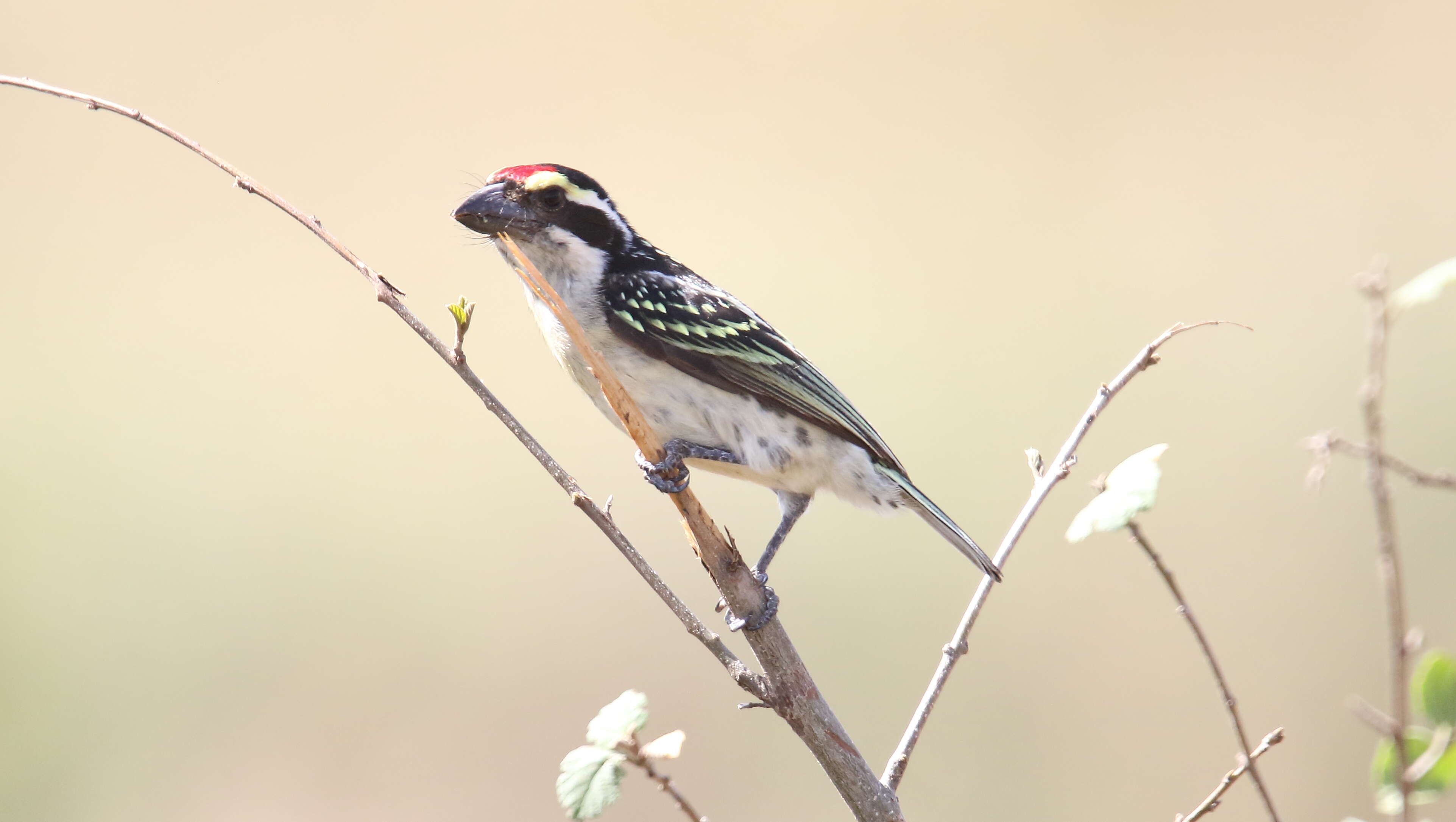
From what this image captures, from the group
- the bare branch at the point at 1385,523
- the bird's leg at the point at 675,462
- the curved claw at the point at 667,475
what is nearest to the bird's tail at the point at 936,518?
the bird's leg at the point at 675,462

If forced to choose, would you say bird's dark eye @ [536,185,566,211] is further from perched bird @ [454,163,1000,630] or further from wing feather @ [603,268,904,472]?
wing feather @ [603,268,904,472]

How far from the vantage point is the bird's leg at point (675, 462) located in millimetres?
1812

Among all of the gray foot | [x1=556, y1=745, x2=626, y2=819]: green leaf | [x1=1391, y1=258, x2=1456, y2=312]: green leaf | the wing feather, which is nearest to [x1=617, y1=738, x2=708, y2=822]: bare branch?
[x1=556, y1=745, x2=626, y2=819]: green leaf

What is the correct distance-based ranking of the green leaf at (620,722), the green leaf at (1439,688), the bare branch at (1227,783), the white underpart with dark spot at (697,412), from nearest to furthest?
the green leaf at (1439,688), the green leaf at (620,722), the bare branch at (1227,783), the white underpart with dark spot at (697,412)

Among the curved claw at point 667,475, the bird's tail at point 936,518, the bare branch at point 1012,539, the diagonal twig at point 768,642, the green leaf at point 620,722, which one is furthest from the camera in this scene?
the bird's tail at point 936,518

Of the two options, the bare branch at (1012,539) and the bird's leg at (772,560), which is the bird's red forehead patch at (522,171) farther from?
the bare branch at (1012,539)

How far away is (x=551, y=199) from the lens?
270 cm

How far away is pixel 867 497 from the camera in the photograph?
2.78m

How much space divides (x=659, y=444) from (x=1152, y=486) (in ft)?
3.19

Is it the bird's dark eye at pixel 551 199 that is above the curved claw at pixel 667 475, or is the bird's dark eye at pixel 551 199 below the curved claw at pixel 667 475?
above

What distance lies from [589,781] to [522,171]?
1.86 metres

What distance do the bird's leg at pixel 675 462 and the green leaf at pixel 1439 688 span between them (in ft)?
3.24

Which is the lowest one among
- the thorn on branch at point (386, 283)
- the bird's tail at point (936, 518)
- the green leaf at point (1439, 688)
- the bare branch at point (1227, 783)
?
the bare branch at point (1227, 783)

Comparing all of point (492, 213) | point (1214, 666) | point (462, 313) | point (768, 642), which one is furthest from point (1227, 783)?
point (492, 213)
